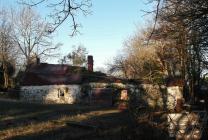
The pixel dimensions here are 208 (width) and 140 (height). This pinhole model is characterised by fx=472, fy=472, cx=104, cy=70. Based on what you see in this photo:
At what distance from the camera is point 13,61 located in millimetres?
73750

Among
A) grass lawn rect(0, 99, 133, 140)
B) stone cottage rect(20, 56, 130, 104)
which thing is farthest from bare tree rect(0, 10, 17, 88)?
grass lawn rect(0, 99, 133, 140)

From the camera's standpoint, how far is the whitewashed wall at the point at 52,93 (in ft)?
193

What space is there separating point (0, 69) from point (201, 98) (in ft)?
116

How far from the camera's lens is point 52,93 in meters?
61.1

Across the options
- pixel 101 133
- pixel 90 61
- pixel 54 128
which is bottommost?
pixel 101 133

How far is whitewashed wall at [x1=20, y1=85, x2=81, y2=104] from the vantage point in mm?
58938

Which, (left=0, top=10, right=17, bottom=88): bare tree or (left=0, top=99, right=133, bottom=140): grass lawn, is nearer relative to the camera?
(left=0, top=99, right=133, bottom=140): grass lawn

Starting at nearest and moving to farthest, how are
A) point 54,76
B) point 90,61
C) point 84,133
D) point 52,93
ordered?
1. point 84,133
2. point 52,93
3. point 54,76
4. point 90,61

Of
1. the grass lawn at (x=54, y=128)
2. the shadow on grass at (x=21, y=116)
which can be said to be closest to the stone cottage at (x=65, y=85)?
the shadow on grass at (x=21, y=116)

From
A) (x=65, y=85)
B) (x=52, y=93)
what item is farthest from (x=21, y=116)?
(x=52, y=93)

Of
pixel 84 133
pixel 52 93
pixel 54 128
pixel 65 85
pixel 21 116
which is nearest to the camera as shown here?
pixel 84 133

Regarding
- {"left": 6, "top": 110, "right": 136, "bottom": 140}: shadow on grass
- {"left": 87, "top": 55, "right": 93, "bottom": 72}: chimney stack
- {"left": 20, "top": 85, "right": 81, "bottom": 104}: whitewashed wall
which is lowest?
{"left": 6, "top": 110, "right": 136, "bottom": 140}: shadow on grass

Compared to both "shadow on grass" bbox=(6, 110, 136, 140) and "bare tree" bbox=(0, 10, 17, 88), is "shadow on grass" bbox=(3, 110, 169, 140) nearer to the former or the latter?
"shadow on grass" bbox=(6, 110, 136, 140)

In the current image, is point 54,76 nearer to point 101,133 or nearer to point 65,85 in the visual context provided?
point 65,85
